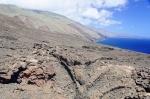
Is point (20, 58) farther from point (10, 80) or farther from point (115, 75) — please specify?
point (115, 75)

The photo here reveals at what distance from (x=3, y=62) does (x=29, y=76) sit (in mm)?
5543

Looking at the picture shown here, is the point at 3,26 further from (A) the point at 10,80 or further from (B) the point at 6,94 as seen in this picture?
(B) the point at 6,94

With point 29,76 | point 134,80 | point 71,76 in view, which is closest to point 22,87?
point 29,76

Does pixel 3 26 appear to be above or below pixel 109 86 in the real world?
above

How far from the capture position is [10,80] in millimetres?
64625

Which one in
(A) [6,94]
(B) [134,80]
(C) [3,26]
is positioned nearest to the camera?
(A) [6,94]

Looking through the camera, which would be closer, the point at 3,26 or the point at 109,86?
the point at 109,86

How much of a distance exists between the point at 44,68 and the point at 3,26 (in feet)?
118

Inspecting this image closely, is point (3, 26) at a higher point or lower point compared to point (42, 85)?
higher

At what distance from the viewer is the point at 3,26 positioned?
320 feet

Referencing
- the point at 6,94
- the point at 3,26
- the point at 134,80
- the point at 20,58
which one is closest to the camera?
the point at 6,94

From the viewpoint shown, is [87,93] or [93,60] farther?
[93,60]

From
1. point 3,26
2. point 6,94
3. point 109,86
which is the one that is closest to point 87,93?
point 109,86

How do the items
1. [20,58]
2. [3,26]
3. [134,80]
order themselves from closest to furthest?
[134,80] < [20,58] < [3,26]
